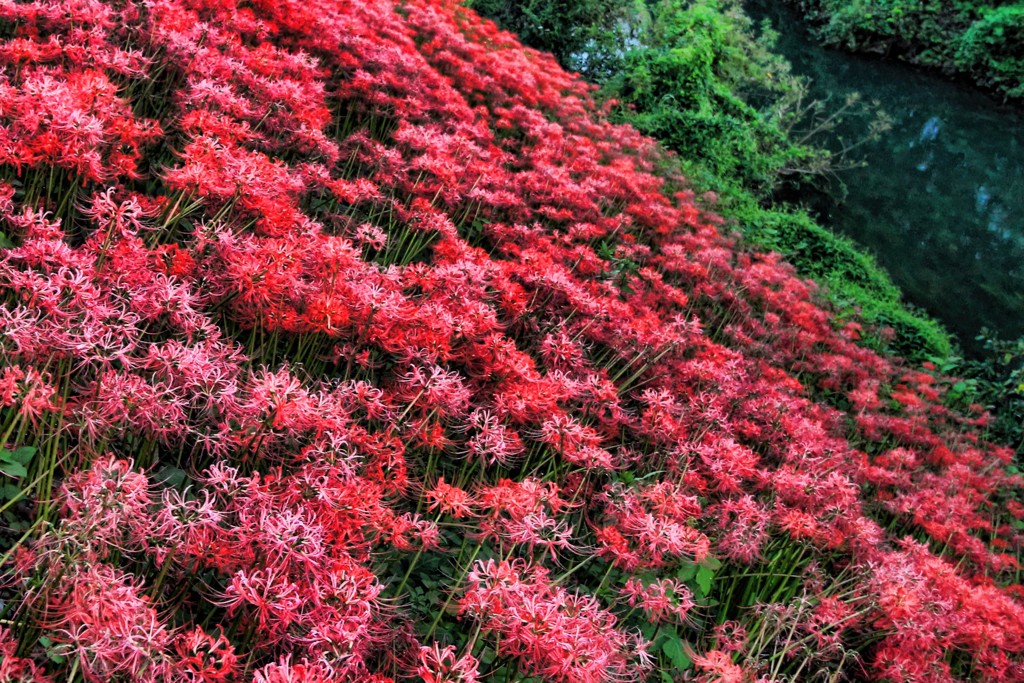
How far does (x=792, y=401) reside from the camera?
182 inches

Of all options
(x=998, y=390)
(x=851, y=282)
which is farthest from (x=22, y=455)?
(x=851, y=282)

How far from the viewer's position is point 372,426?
8.68 ft

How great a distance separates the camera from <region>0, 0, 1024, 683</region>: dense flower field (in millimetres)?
1645

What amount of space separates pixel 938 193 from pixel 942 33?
35.2 ft

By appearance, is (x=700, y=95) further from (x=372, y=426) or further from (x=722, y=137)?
(x=372, y=426)

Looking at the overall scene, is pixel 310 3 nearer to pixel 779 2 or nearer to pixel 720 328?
pixel 720 328

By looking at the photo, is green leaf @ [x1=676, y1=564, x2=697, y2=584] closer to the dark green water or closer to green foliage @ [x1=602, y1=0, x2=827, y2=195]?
green foliage @ [x1=602, y1=0, x2=827, y2=195]

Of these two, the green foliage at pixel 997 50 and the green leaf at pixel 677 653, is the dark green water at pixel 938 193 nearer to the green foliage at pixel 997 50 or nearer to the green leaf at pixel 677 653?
the green foliage at pixel 997 50

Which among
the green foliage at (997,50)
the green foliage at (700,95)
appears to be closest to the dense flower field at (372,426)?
the green foliage at (700,95)

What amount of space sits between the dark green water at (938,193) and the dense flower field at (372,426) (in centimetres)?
863

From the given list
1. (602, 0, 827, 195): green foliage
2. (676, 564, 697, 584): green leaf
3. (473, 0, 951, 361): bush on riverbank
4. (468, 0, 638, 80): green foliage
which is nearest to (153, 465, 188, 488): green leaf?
(676, 564, 697, 584): green leaf

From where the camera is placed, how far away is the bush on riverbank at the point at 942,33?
21.4 metres

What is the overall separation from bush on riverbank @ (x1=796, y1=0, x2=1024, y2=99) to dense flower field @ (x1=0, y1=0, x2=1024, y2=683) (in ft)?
72.1

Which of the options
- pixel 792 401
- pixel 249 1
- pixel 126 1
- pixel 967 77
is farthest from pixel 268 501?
pixel 967 77
